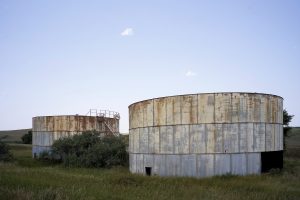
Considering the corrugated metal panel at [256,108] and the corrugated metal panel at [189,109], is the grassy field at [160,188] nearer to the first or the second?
the corrugated metal panel at [256,108]

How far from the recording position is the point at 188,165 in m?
24.1

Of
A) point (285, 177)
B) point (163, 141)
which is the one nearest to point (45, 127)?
point (163, 141)

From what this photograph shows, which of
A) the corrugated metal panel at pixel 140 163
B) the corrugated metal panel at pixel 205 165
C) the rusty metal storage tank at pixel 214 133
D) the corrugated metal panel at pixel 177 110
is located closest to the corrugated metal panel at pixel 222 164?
the rusty metal storage tank at pixel 214 133

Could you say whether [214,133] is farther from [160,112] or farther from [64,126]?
[64,126]

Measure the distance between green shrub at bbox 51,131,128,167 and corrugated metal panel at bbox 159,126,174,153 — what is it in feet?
34.9

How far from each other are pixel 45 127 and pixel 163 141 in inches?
947

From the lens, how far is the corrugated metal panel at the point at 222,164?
23.3 meters

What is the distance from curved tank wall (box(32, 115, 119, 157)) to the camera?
142 ft

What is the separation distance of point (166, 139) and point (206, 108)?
365 cm

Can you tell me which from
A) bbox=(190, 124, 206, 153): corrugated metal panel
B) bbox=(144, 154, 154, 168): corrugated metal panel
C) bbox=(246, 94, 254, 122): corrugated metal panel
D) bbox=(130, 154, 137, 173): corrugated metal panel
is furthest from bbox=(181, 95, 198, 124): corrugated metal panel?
bbox=(130, 154, 137, 173): corrugated metal panel

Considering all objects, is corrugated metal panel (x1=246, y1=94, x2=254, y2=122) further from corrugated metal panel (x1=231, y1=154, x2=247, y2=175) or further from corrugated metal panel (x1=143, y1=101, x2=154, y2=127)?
corrugated metal panel (x1=143, y1=101, x2=154, y2=127)

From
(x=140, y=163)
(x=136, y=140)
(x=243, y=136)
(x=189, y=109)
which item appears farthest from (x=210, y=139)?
(x=136, y=140)

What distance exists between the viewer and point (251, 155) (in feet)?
77.8

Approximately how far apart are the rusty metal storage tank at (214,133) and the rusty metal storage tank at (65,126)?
19.5m
